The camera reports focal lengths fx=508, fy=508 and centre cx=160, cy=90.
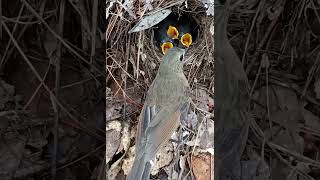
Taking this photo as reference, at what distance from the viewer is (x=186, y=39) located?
3.92 ft

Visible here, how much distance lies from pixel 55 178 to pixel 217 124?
1.49 feet

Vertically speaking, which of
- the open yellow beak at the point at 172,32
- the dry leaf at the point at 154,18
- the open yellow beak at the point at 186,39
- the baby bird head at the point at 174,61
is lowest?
the baby bird head at the point at 174,61

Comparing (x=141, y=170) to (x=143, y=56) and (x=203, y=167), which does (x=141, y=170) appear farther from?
(x=143, y=56)

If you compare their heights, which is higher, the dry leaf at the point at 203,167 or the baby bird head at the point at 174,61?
the baby bird head at the point at 174,61

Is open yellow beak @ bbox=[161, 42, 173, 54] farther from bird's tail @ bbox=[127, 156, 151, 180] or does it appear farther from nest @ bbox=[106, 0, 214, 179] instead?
bird's tail @ bbox=[127, 156, 151, 180]

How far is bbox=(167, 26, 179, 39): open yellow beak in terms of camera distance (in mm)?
1201

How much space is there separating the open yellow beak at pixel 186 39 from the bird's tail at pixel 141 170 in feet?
0.93

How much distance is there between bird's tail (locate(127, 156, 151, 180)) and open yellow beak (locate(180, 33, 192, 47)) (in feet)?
0.93

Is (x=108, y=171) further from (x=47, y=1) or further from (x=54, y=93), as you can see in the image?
(x=47, y=1)

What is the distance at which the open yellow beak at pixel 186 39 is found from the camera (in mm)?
1191

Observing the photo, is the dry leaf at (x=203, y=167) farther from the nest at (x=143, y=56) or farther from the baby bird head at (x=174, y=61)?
the baby bird head at (x=174, y=61)

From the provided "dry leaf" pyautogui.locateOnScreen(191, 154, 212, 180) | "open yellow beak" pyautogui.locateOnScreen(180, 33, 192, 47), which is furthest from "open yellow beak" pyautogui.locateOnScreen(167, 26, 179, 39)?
"dry leaf" pyautogui.locateOnScreen(191, 154, 212, 180)

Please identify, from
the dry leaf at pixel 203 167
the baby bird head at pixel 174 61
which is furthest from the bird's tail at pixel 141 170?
the baby bird head at pixel 174 61

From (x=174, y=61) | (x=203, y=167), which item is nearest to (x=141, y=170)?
(x=203, y=167)
